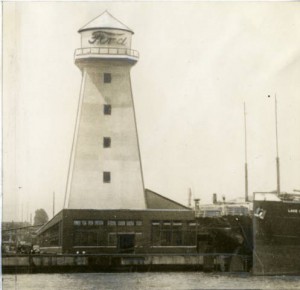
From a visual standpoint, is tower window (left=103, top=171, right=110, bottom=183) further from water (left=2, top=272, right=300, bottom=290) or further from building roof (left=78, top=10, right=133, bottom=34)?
building roof (left=78, top=10, right=133, bottom=34)

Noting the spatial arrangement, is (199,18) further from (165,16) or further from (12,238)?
(12,238)

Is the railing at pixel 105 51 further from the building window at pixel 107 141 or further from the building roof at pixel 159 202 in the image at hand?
the building roof at pixel 159 202

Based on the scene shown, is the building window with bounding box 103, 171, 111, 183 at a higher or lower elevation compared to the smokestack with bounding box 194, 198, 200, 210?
higher

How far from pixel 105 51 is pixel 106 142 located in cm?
288

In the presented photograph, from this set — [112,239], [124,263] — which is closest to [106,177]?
[112,239]

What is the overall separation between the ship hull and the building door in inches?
155

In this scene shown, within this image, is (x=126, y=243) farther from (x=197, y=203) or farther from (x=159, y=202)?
(x=197, y=203)

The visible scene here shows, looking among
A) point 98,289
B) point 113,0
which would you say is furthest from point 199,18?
point 98,289

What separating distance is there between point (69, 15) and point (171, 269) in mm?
9622

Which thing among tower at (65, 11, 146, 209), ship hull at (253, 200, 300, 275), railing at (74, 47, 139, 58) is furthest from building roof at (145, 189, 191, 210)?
railing at (74, 47, 139, 58)

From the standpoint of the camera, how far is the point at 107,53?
31.4m

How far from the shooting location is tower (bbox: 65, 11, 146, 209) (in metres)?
31.4

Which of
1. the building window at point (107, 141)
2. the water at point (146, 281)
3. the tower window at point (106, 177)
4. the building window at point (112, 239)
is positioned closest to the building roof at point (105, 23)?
the building window at point (107, 141)

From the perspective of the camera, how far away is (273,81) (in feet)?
92.7
